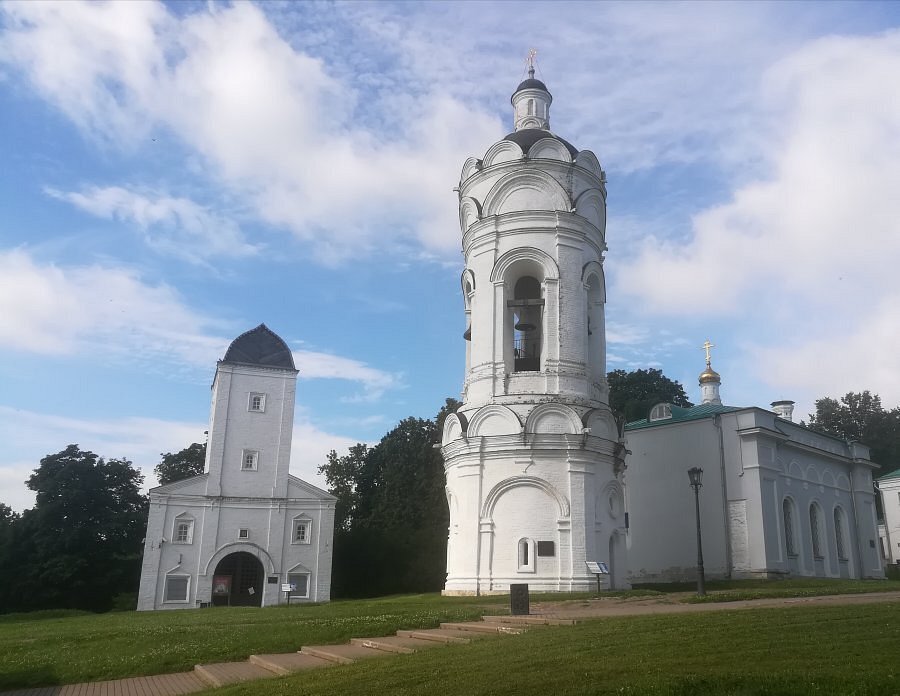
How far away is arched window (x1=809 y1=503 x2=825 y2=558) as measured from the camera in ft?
105

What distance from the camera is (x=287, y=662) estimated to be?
35.9 ft

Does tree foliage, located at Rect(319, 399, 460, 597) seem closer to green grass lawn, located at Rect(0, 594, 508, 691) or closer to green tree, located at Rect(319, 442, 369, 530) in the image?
green tree, located at Rect(319, 442, 369, 530)

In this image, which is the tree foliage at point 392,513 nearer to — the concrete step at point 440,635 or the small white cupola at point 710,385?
the small white cupola at point 710,385

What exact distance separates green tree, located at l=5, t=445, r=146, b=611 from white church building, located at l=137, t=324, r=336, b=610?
5102 mm

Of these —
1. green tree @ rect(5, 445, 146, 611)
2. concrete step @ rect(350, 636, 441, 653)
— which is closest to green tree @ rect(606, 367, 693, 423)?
green tree @ rect(5, 445, 146, 611)

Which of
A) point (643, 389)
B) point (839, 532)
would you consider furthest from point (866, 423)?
point (839, 532)

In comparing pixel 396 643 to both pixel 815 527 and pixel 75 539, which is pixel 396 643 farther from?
pixel 75 539

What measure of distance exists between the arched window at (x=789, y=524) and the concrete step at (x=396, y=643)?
21.9 m

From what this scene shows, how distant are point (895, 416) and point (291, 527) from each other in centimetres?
4711

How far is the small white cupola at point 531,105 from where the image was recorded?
29891 millimetres

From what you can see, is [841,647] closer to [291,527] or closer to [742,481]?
[742,481]

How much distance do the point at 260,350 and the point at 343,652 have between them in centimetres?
2592

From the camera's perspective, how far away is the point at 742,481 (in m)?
29.0

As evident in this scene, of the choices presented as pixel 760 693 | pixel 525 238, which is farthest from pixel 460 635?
pixel 525 238
